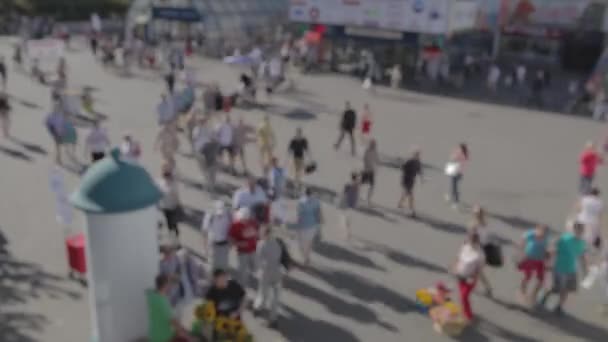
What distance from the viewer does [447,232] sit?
12836 millimetres

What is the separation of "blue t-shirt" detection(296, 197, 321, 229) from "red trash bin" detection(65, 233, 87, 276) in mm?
3330

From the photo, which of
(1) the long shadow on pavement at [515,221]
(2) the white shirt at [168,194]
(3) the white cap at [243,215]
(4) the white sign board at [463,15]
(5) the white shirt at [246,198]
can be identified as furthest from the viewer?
(4) the white sign board at [463,15]

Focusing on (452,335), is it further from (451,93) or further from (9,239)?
(451,93)

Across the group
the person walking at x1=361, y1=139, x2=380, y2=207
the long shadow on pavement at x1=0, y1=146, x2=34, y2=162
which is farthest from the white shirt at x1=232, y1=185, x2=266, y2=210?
the long shadow on pavement at x1=0, y1=146, x2=34, y2=162

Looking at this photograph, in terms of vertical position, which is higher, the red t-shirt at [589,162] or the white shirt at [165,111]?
the white shirt at [165,111]

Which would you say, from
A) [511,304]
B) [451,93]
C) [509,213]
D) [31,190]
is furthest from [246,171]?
[451,93]

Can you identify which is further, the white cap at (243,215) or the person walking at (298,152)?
the person walking at (298,152)

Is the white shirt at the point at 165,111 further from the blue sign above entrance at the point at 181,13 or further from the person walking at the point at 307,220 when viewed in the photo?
the blue sign above entrance at the point at 181,13

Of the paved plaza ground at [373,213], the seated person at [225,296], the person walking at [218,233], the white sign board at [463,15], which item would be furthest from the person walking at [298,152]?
the white sign board at [463,15]

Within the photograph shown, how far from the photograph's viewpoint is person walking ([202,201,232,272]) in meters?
9.66

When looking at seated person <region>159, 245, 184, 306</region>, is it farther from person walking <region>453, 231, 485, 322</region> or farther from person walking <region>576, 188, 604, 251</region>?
person walking <region>576, 188, 604, 251</region>

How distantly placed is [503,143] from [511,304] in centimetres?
1046

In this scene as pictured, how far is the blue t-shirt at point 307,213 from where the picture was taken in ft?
34.4

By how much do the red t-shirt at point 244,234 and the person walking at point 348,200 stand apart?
2873mm
